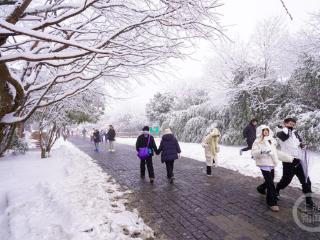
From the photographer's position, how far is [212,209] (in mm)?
5273

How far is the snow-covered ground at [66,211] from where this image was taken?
163 inches

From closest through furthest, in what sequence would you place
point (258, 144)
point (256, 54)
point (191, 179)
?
1. point (258, 144)
2. point (191, 179)
3. point (256, 54)

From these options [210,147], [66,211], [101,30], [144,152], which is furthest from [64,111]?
[101,30]

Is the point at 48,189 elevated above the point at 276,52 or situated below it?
below

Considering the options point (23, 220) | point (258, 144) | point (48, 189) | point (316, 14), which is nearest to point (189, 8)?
point (258, 144)

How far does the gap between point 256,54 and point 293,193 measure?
1330cm

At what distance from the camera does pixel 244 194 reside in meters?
6.26

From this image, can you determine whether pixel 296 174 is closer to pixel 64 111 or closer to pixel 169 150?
pixel 169 150

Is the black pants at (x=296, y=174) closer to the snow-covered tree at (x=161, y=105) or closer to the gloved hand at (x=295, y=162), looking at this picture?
the gloved hand at (x=295, y=162)

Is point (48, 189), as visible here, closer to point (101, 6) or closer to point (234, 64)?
point (101, 6)

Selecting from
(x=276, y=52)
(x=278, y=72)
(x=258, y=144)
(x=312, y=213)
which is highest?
(x=276, y=52)

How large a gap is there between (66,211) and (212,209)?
2.79 metres

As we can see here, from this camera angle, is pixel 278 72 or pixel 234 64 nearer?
pixel 278 72

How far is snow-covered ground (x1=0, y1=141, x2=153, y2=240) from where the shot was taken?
4.13 meters
